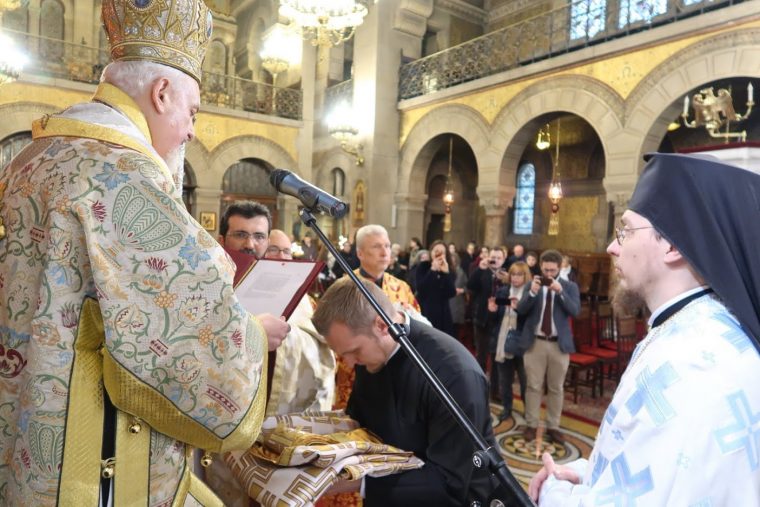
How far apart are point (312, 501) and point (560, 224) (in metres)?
16.0

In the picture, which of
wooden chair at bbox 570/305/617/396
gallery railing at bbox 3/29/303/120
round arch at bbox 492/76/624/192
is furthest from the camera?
gallery railing at bbox 3/29/303/120

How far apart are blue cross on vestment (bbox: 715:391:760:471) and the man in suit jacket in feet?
12.5

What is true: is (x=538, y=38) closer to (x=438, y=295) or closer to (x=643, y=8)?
(x=643, y=8)

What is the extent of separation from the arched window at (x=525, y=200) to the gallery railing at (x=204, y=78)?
7.80 meters

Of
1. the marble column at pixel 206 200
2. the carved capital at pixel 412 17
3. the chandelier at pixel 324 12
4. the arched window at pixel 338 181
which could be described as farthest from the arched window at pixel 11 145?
the carved capital at pixel 412 17

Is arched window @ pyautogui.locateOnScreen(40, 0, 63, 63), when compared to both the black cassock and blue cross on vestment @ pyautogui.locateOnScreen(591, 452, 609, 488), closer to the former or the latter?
the black cassock

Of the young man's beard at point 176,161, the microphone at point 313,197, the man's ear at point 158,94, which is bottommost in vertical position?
the microphone at point 313,197

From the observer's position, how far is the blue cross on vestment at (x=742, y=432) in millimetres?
1029

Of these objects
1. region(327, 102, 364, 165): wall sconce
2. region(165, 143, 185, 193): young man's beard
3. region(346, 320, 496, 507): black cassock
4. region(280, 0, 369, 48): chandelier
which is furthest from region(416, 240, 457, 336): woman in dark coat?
region(327, 102, 364, 165): wall sconce

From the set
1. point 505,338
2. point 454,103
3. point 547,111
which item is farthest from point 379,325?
point 454,103

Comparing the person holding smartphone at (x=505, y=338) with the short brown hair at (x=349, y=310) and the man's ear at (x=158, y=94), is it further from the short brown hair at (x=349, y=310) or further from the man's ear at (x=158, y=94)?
the man's ear at (x=158, y=94)

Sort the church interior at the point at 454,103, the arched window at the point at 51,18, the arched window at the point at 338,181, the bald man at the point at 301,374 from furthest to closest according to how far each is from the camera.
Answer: the arched window at the point at 51,18 < the arched window at the point at 338,181 < the church interior at the point at 454,103 < the bald man at the point at 301,374

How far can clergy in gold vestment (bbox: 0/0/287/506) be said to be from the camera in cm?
112

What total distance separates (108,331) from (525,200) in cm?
1703
